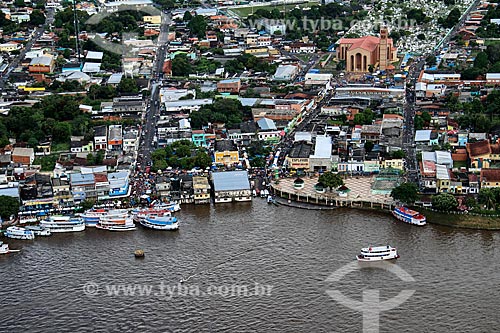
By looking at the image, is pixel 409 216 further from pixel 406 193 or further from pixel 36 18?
pixel 36 18

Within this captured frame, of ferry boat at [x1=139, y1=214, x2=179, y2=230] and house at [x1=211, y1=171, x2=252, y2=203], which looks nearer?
ferry boat at [x1=139, y1=214, x2=179, y2=230]

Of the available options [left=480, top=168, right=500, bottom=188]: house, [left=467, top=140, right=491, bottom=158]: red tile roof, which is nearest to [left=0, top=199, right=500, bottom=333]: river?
[left=480, top=168, right=500, bottom=188]: house

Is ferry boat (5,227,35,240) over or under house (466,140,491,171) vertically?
under

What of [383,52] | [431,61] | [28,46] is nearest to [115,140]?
[383,52]

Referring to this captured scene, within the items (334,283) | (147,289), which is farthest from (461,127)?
(147,289)

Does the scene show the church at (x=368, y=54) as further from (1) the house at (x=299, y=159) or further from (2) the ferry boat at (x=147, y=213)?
(2) the ferry boat at (x=147, y=213)

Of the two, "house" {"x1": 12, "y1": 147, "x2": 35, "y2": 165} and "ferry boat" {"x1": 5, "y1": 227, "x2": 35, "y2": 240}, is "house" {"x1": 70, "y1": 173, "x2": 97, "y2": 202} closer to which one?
"ferry boat" {"x1": 5, "y1": 227, "x2": 35, "y2": 240}

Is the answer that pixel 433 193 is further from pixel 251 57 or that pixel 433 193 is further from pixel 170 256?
pixel 251 57
